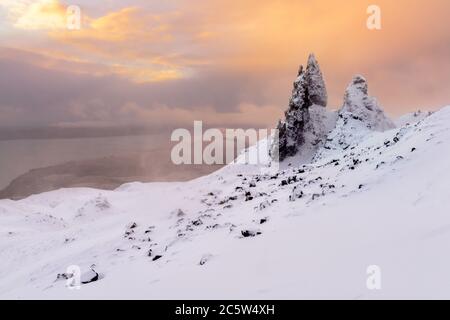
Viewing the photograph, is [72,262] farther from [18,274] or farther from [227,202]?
[227,202]

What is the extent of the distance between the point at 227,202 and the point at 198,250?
37.3ft

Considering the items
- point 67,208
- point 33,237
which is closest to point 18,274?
point 33,237

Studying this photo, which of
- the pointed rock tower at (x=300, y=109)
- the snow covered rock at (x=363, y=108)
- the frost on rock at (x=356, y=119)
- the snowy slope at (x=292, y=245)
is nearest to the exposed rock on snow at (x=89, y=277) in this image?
the snowy slope at (x=292, y=245)

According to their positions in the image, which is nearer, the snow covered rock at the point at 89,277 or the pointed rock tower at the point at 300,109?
the snow covered rock at the point at 89,277

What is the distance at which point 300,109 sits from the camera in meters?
47.5

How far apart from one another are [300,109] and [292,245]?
3714cm

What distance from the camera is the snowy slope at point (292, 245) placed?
9.12 m

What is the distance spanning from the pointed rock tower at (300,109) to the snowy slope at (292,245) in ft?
64.2

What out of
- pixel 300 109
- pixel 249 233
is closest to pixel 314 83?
pixel 300 109

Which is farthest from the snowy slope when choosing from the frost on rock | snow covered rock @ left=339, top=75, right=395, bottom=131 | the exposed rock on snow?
snow covered rock @ left=339, top=75, right=395, bottom=131

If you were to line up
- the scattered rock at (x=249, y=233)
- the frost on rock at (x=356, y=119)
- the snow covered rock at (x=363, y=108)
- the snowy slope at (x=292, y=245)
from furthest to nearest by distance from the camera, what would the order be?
the snow covered rock at (x=363, y=108) < the frost on rock at (x=356, y=119) < the scattered rock at (x=249, y=233) < the snowy slope at (x=292, y=245)

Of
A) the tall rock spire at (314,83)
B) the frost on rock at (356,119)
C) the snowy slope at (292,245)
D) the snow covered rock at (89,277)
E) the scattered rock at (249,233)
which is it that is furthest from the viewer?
the tall rock spire at (314,83)

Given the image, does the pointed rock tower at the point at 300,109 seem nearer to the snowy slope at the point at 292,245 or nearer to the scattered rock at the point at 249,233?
the snowy slope at the point at 292,245

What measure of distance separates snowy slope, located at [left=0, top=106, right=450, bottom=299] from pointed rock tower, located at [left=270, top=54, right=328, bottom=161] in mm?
19583
